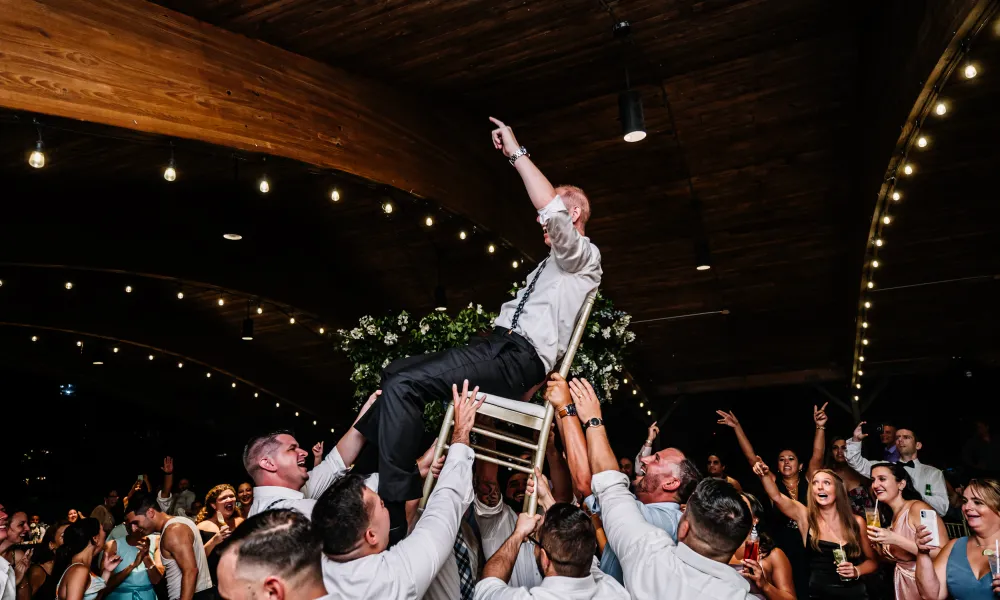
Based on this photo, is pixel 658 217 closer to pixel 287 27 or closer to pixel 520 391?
pixel 287 27

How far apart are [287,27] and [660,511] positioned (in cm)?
464

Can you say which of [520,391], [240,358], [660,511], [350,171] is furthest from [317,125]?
[240,358]

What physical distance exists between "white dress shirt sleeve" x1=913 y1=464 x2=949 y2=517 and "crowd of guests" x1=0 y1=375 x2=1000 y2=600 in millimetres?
953

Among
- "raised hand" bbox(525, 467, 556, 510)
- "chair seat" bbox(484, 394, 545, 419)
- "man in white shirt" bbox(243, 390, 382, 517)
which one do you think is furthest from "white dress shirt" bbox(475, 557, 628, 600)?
"man in white shirt" bbox(243, 390, 382, 517)

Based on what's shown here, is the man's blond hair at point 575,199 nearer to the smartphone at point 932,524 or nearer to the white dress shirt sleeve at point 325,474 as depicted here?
the white dress shirt sleeve at point 325,474

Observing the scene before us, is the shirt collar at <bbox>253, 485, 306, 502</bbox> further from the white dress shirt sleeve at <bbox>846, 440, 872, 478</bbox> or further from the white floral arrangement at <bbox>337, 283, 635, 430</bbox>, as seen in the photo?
the white dress shirt sleeve at <bbox>846, 440, 872, 478</bbox>

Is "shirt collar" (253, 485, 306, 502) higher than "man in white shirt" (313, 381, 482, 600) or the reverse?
higher

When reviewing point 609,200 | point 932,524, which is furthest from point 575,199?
point 609,200

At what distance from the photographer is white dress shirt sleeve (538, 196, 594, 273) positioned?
10.2 ft

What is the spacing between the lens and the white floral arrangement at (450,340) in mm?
4777

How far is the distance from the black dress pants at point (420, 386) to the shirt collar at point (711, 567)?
104cm

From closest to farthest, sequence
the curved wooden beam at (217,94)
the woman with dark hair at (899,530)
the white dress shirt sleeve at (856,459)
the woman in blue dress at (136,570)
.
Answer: the woman with dark hair at (899,530)
the curved wooden beam at (217,94)
the woman in blue dress at (136,570)
the white dress shirt sleeve at (856,459)

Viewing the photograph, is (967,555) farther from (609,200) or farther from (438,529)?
(609,200)

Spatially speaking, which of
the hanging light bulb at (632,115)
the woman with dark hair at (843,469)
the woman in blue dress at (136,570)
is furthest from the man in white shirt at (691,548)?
the woman in blue dress at (136,570)
